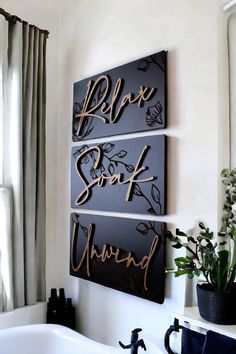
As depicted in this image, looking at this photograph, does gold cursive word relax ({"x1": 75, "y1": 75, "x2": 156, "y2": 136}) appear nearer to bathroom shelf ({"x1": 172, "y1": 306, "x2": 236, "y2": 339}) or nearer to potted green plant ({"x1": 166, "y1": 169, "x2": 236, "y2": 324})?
potted green plant ({"x1": 166, "y1": 169, "x2": 236, "y2": 324})

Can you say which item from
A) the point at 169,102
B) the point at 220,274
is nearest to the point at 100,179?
the point at 169,102

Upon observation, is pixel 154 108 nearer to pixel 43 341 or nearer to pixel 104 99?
pixel 104 99

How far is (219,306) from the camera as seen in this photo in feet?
4.32

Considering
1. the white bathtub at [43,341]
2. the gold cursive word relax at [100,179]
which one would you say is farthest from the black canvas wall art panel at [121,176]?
the white bathtub at [43,341]

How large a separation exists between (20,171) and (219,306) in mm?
1486

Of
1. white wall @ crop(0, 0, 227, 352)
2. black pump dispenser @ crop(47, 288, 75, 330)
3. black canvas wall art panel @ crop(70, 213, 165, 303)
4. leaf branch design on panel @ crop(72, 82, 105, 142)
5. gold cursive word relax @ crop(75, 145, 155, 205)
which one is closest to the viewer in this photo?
white wall @ crop(0, 0, 227, 352)

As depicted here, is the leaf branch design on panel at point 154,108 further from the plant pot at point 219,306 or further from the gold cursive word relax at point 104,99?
the plant pot at point 219,306

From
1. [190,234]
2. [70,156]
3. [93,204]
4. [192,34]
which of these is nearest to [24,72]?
[70,156]

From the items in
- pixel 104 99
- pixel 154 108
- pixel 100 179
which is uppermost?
pixel 104 99

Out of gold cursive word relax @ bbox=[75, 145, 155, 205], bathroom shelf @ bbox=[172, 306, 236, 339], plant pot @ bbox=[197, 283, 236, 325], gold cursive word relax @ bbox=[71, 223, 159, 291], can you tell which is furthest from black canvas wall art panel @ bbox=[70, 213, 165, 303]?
plant pot @ bbox=[197, 283, 236, 325]

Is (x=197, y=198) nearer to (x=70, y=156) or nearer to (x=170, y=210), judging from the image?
(x=170, y=210)

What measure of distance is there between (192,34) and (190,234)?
0.95 meters

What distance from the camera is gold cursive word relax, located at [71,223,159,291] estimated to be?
1.93m

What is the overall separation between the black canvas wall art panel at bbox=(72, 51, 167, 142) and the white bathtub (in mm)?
1145
